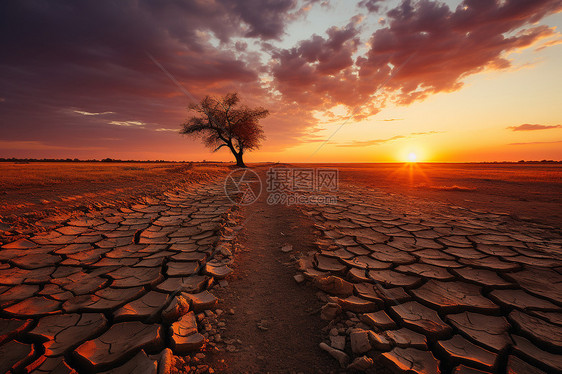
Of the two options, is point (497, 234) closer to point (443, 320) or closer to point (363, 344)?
point (443, 320)

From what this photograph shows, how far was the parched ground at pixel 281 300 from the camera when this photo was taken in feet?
3.82

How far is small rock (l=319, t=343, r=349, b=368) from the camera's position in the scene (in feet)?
3.80

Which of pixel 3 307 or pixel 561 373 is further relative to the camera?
pixel 3 307

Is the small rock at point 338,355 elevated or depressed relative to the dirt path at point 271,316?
elevated

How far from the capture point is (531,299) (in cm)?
166

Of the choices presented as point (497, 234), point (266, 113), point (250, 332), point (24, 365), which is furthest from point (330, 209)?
point (266, 113)

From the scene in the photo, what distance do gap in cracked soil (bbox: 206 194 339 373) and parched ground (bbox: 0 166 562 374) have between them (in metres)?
0.01

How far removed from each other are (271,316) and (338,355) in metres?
0.54

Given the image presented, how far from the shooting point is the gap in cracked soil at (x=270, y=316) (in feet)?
3.89

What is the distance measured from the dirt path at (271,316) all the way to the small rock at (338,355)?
0.09ft

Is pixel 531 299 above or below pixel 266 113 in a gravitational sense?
below

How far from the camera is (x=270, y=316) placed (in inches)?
62.2

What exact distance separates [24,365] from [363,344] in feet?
5.52

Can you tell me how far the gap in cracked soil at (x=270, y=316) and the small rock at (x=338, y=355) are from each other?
3cm
